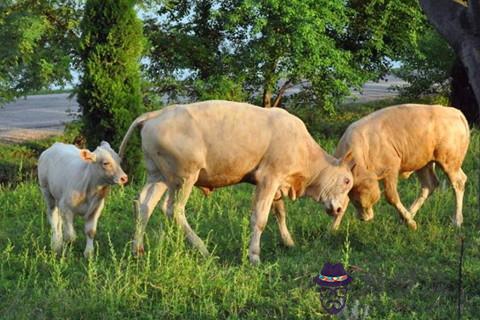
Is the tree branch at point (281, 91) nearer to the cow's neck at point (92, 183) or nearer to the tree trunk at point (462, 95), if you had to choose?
the tree trunk at point (462, 95)

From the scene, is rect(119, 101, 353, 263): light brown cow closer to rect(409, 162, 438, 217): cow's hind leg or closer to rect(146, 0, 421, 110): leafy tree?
rect(409, 162, 438, 217): cow's hind leg

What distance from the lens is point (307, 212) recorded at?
10047mm

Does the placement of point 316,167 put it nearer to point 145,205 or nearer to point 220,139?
point 220,139

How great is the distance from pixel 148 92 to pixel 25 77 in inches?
93.3

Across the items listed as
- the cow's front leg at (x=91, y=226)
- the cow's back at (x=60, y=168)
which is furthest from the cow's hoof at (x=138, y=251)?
the cow's back at (x=60, y=168)

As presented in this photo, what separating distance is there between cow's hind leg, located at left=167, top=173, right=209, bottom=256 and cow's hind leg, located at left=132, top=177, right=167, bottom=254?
141mm

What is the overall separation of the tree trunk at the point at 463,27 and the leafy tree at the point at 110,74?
19.8 feet

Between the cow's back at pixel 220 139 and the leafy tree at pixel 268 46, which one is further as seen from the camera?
the leafy tree at pixel 268 46

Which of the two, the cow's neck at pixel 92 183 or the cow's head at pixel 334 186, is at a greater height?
the cow's neck at pixel 92 183

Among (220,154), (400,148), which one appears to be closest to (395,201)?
(400,148)

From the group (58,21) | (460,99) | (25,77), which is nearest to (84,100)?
(25,77)

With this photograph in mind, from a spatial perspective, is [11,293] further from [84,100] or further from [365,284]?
[84,100]

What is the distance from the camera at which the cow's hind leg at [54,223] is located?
814 centimetres

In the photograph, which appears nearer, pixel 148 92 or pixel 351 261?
pixel 351 261
